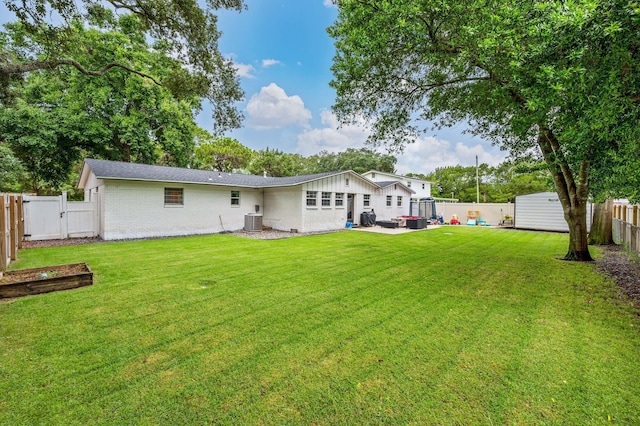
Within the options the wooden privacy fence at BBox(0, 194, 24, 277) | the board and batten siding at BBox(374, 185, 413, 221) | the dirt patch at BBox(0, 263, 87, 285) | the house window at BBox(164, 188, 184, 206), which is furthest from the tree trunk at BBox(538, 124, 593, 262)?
the house window at BBox(164, 188, 184, 206)

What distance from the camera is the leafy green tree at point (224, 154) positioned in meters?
27.2

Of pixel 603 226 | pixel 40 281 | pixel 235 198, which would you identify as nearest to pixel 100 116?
pixel 235 198

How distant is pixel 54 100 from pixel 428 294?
73.3ft

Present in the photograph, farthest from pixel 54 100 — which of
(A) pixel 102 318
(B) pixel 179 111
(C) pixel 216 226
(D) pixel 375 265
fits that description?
(D) pixel 375 265

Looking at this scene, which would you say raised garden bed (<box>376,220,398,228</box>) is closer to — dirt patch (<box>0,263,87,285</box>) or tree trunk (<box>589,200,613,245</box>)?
tree trunk (<box>589,200,613,245</box>)

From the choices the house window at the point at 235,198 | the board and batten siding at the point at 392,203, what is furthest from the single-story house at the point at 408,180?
the house window at the point at 235,198

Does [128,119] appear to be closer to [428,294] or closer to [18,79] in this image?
[18,79]

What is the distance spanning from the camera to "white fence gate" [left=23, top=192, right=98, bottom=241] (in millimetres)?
10118

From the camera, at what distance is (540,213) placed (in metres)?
15.8

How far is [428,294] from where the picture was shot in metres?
4.78

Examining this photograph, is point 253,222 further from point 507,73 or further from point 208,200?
point 507,73

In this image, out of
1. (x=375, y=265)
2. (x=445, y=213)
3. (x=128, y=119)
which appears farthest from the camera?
(x=445, y=213)

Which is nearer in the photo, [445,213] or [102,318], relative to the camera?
[102,318]

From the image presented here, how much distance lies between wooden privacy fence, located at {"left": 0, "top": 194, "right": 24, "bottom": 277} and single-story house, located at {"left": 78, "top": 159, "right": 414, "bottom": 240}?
2.83 meters
